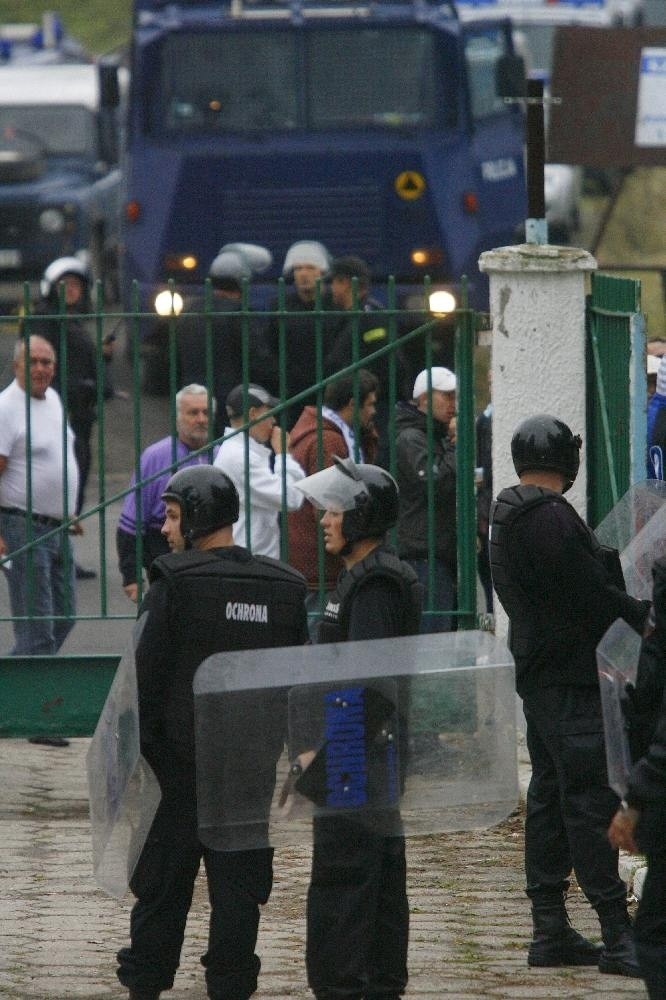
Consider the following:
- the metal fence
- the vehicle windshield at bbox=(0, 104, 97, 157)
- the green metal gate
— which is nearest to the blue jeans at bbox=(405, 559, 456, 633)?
the metal fence

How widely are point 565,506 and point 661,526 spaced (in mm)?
281

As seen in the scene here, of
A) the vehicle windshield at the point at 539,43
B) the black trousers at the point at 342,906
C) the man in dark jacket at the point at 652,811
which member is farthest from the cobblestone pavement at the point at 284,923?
the vehicle windshield at the point at 539,43

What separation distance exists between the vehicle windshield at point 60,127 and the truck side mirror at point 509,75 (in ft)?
25.1

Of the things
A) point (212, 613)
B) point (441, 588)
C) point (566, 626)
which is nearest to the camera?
point (212, 613)

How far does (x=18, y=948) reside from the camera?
6.47 meters

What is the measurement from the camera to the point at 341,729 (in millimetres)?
5309

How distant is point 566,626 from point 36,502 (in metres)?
3.80

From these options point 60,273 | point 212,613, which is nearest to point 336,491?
point 212,613

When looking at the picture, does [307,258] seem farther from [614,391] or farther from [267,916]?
[267,916]

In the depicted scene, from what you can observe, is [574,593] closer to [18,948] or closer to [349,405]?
[18,948]

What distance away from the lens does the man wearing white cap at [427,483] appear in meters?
8.71

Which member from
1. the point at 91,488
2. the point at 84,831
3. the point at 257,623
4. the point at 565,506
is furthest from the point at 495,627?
the point at 91,488

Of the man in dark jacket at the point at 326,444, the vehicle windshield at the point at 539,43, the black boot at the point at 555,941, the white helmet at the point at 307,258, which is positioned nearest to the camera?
the black boot at the point at 555,941

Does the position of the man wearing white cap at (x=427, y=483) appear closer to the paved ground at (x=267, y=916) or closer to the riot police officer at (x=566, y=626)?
the paved ground at (x=267, y=916)
